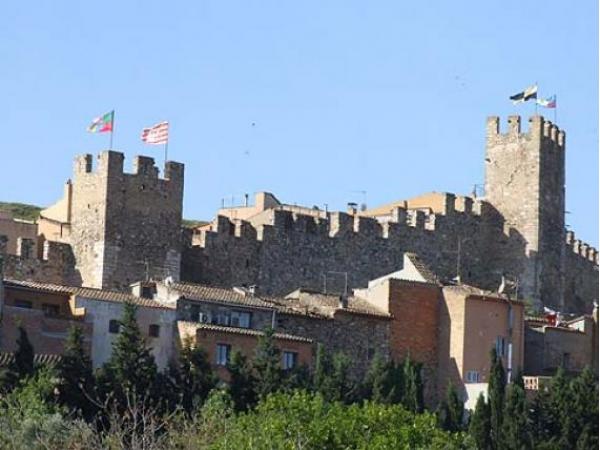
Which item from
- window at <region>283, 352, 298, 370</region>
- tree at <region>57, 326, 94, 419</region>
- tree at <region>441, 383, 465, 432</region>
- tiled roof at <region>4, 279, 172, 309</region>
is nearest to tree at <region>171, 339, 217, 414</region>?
tree at <region>57, 326, 94, 419</region>

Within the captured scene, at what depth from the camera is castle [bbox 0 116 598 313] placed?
232 feet

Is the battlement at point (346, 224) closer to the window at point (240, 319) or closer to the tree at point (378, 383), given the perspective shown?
the window at point (240, 319)

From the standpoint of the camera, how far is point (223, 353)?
64.6 m

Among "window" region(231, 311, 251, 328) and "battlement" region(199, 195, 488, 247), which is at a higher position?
"battlement" region(199, 195, 488, 247)

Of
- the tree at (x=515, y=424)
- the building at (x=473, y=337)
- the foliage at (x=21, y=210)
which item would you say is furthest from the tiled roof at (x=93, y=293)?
the foliage at (x=21, y=210)

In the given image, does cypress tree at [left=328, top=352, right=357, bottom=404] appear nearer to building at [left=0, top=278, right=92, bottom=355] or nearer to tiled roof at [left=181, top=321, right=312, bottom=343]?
tiled roof at [left=181, top=321, right=312, bottom=343]

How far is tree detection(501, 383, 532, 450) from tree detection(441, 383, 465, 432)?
1577 mm

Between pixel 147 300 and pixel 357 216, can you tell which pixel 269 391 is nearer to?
pixel 147 300

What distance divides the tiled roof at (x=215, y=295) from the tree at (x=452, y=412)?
204 inches

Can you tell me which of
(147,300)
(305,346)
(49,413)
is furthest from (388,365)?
(49,413)

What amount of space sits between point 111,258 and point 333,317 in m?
6.11

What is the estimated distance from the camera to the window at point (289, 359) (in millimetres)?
65562

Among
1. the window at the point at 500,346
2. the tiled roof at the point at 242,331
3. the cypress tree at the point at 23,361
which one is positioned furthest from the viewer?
the window at the point at 500,346

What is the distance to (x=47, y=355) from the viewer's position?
6247cm
